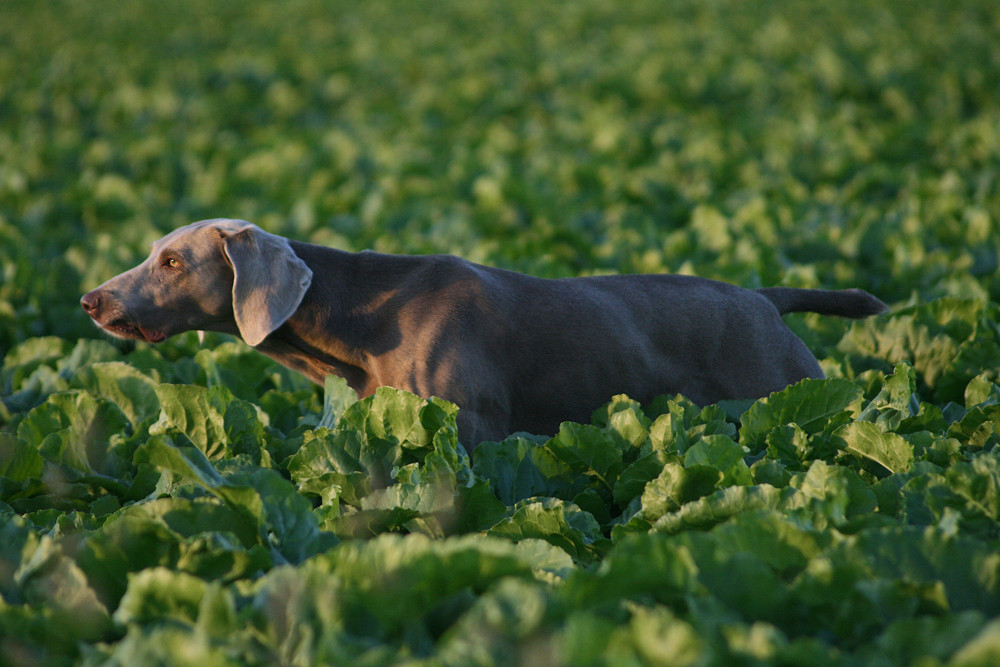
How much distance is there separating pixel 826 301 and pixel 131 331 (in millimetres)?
3035

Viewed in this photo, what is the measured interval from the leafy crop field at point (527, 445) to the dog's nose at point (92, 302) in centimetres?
36

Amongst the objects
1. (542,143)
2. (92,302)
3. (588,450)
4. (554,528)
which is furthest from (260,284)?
(542,143)

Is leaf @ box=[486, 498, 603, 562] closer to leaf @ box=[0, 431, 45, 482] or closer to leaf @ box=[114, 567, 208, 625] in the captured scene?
leaf @ box=[114, 567, 208, 625]

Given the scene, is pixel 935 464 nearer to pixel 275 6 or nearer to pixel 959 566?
pixel 959 566

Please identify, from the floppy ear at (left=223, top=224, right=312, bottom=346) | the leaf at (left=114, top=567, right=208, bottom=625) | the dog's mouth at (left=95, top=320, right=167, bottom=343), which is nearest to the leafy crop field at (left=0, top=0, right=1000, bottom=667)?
the leaf at (left=114, top=567, right=208, bottom=625)

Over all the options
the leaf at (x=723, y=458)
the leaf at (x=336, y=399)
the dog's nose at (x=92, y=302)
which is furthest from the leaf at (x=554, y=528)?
the dog's nose at (x=92, y=302)

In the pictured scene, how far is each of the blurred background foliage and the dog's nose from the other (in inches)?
95.2

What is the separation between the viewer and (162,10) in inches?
1144

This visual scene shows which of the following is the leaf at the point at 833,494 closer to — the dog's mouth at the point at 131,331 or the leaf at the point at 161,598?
the leaf at the point at 161,598

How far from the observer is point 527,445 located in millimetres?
3506

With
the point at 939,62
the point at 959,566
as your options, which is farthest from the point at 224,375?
the point at 939,62

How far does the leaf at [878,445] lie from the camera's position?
3164 mm

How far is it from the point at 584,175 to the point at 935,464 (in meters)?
7.46

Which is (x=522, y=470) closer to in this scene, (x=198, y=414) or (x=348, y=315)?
(x=348, y=315)
